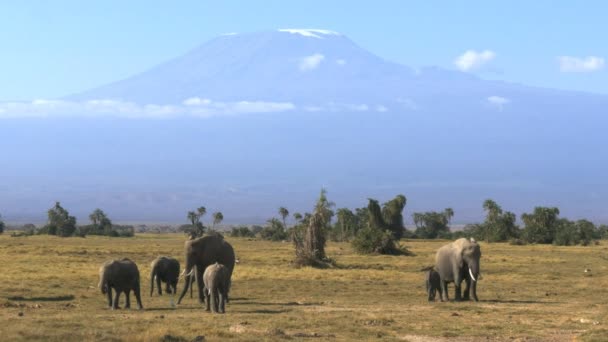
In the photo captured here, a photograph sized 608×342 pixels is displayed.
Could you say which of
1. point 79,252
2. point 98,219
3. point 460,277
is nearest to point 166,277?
point 460,277

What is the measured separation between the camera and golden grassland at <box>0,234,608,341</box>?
24.6 m

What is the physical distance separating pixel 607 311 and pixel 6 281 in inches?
838

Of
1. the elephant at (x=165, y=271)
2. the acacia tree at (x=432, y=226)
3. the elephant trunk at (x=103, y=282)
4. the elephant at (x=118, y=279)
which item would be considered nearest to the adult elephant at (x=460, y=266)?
the elephant at (x=165, y=271)

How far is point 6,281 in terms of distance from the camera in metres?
39.2

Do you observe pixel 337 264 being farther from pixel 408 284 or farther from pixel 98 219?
pixel 98 219

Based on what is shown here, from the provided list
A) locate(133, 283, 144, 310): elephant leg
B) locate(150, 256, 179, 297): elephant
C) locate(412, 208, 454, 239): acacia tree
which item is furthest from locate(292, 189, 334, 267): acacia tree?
locate(412, 208, 454, 239): acacia tree

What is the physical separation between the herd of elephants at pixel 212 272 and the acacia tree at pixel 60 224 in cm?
6390

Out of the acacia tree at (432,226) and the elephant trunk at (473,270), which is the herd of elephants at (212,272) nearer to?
the elephant trunk at (473,270)

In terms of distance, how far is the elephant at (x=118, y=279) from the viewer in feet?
101

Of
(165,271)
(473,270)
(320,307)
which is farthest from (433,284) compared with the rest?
(165,271)

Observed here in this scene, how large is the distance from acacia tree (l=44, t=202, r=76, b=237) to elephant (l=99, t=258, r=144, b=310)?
228ft

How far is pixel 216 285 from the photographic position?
97.5ft

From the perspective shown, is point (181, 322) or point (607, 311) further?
point (607, 311)

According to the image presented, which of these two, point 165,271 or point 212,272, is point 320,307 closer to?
point 212,272
